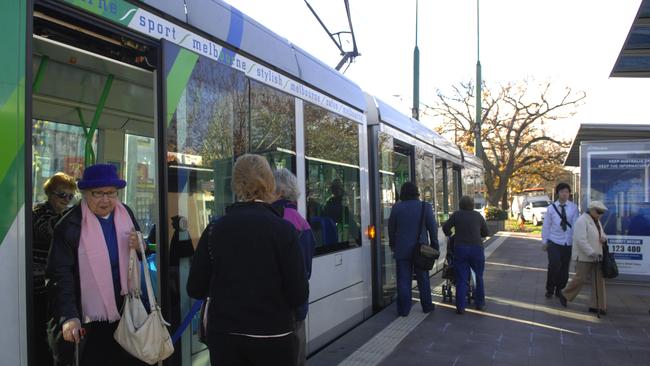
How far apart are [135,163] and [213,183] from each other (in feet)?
7.78

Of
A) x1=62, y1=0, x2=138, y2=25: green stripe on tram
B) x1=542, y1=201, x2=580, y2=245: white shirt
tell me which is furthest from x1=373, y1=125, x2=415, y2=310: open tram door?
x1=62, y1=0, x2=138, y2=25: green stripe on tram

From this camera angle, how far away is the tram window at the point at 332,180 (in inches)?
195

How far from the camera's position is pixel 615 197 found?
8.05m

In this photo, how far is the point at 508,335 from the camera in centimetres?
621

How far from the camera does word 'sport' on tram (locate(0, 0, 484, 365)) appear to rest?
2.22 metres

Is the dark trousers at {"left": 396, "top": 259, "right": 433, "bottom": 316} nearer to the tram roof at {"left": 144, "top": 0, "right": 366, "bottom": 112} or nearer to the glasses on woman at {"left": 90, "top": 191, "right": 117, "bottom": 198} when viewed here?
the tram roof at {"left": 144, "top": 0, "right": 366, "bottom": 112}

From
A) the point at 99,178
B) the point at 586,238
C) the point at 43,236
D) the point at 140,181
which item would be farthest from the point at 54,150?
the point at 586,238

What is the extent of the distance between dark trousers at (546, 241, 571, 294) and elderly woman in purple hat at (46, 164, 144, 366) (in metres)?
6.86

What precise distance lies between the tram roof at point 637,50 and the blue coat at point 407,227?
9.74ft

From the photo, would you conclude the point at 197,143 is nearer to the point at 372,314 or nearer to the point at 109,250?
the point at 109,250

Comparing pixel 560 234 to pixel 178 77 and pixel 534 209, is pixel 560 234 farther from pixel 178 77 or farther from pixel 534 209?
pixel 534 209

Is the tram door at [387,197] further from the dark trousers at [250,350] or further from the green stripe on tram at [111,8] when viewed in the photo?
the green stripe on tram at [111,8]

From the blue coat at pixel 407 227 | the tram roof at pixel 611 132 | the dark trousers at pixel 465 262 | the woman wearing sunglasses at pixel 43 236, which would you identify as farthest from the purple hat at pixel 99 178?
Result: the tram roof at pixel 611 132

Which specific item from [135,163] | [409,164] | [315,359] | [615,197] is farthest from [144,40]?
[615,197]
